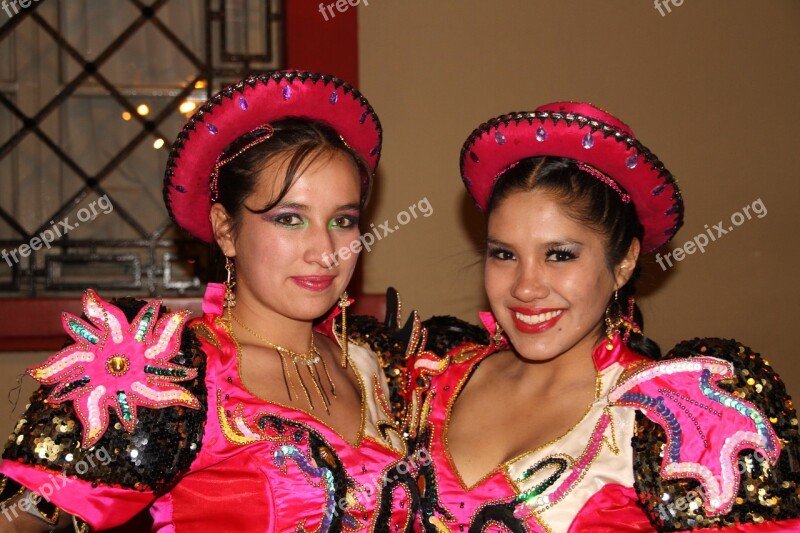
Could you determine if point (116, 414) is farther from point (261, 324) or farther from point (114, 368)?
point (261, 324)

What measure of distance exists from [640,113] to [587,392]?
1532 millimetres

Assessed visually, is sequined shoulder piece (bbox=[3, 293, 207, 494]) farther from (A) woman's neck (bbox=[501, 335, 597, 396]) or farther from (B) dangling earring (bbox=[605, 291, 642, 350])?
(B) dangling earring (bbox=[605, 291, 642, 350])

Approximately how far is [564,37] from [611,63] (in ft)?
0.63

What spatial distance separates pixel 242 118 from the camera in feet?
5.35

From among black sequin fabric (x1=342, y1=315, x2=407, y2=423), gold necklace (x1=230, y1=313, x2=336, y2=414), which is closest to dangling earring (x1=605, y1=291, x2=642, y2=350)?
black sequin fabric (x1=342, y1=315, x2=407, y2=423)

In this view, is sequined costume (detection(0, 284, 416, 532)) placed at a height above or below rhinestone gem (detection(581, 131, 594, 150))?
below

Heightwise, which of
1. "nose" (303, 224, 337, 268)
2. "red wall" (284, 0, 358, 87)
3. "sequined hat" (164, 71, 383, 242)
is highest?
"red wall" (284, 0, 358, 87)

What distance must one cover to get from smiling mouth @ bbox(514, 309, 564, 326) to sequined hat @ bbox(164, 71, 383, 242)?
0.49 m

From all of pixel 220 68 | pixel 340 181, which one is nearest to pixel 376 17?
pixel 220 68

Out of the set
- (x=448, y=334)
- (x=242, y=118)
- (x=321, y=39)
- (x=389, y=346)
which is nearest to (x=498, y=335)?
(x=448, y=334)

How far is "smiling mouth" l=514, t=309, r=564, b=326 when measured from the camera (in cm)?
162

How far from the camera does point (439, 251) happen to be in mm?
2807

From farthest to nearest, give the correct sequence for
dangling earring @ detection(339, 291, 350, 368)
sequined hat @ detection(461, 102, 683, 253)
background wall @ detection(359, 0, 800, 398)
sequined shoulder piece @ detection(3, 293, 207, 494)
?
background wall @ detection(359, 0, 800, 398), dangling earring @ detection(339, 291, 350, 368), sequined hat @ detection(461, 102, 683, 253), sequined shoulder piece @ detection(3, 293, 207, 494)

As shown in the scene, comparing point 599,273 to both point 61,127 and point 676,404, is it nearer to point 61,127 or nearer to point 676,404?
point 676,404
